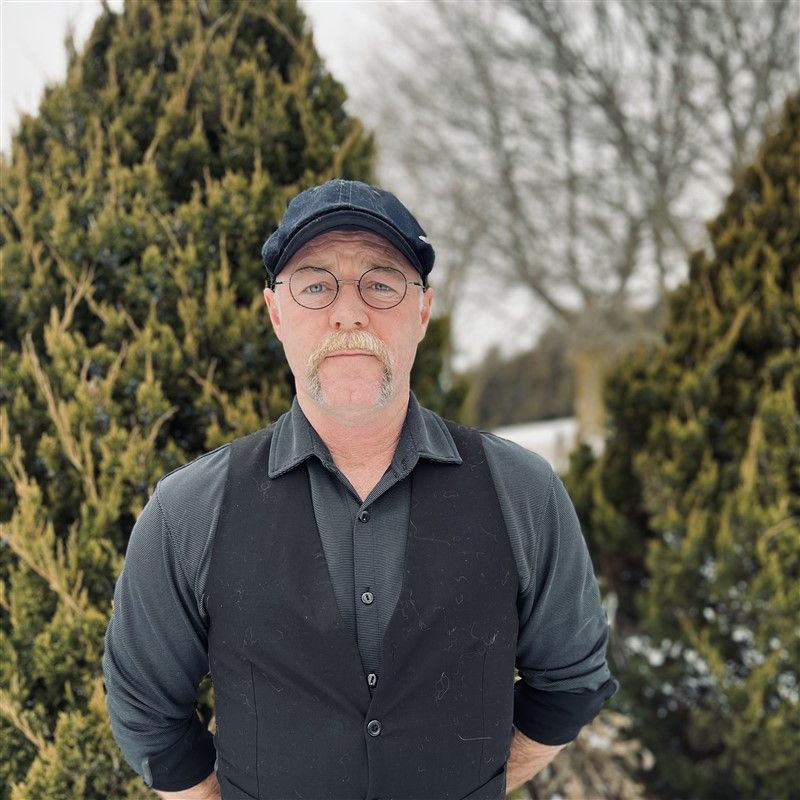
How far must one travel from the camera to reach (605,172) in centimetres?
1066

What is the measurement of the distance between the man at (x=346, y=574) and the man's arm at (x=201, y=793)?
2 cm

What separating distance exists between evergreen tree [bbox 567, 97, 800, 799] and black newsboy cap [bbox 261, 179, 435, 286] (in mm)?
1955

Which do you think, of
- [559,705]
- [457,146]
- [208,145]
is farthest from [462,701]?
[457,146]

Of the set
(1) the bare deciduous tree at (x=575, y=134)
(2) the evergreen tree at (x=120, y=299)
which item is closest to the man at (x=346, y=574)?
(2) the evergreen tree at (x=120, y=299)

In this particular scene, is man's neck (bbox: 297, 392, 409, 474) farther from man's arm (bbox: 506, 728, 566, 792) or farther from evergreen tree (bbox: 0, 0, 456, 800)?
man's arm (bbox: 506, 728, 566, 792)

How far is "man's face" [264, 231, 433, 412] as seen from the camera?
4.83 feet

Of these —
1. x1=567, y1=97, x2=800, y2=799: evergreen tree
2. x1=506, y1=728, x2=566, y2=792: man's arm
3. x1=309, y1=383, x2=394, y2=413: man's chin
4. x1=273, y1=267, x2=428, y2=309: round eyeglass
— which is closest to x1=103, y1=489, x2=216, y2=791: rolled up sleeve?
x1=309, y1=383, x2=394, y2=413: man's chin

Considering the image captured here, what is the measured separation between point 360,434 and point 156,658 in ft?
1.96

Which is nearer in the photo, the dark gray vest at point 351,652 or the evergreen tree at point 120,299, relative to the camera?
the dark gray vest at point 351,652

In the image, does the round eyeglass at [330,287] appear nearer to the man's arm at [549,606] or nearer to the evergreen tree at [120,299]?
the man's arm at [549,606]

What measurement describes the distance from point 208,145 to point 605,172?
944cm

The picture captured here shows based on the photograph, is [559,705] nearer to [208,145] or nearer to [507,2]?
[208,145]

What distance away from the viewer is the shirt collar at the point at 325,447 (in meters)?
1.52

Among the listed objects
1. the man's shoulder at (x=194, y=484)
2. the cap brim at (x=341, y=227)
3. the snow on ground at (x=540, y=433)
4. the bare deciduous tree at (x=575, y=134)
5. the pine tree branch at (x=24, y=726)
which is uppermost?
the bare deciduous tree at (x=575, y=134)
